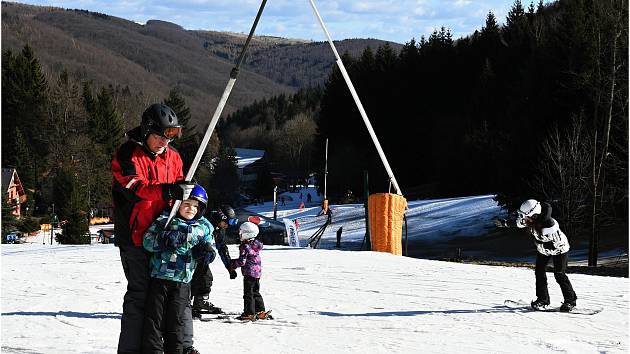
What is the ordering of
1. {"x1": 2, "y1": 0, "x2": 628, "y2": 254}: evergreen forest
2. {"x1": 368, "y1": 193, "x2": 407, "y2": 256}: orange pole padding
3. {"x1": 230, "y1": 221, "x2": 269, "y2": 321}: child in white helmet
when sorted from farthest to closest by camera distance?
{"x1": 2, "y1": 0, "x2": 628, "y2": 254}: evergreen forest, {"x1": 368, "y1": 193, "x2": 407, "y2": 256}: orange pole padding, {"x1": 230, "y1": 221, "x2": 269, "y2": 321}: child in white helmet

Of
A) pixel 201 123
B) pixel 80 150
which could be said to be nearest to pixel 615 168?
pixel 80 150

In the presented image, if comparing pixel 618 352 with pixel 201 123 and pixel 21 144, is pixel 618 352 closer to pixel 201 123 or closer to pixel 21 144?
pixel 21 144

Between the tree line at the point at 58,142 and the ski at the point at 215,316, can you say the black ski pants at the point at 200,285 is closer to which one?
the ski at the point at 215,316

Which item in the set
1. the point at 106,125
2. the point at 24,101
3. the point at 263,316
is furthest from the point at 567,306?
the point at 24,101

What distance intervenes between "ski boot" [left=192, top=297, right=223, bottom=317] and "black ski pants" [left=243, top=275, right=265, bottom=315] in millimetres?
414

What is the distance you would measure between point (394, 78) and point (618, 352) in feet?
211

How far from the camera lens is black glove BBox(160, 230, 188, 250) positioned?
5.55 meters

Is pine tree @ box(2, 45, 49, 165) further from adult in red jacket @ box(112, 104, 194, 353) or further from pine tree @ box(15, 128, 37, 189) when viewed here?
adult in red jacket @ box(112, 104, 194, 353)

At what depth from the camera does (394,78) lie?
230ft

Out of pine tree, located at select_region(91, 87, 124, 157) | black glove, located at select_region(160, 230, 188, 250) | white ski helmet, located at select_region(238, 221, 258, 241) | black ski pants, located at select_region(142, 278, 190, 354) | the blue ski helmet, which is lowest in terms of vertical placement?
black ski pants, located at select_region(142, 278, 190, 354)

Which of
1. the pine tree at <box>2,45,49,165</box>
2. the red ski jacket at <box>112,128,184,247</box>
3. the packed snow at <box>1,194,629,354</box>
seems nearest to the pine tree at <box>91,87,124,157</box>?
the pine tree at <box>2,45,49,165</box>

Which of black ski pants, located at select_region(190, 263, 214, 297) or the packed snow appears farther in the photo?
black ski pants, located at select_region(190, 263, 214, 297)

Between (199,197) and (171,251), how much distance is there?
0.42 m

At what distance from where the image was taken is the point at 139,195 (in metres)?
5.58
